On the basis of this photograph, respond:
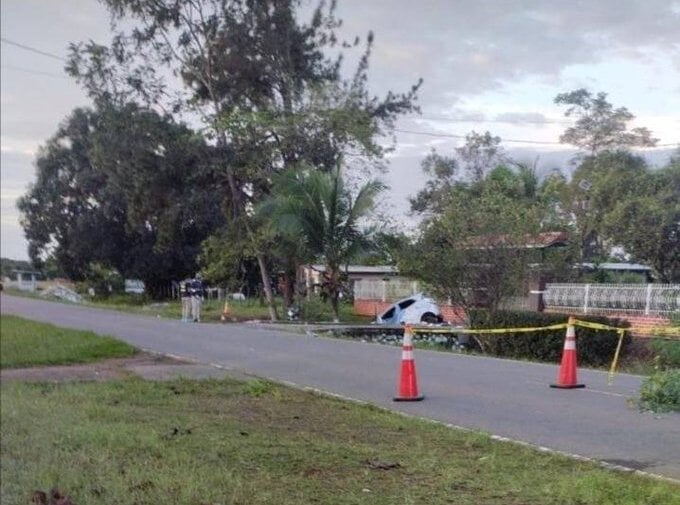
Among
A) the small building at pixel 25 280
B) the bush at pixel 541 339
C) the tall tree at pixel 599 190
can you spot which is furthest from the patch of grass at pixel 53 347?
the tall tree at pixel 599 190

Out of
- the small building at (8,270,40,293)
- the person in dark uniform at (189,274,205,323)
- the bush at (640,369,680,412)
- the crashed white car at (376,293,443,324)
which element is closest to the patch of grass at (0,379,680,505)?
the bush at (640,369,680,412)

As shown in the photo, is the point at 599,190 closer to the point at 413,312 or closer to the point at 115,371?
the point at 413,312

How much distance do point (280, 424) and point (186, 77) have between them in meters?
3.32

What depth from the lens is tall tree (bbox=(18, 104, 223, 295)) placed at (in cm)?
Answer: 862

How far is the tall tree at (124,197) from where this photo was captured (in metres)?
8.62

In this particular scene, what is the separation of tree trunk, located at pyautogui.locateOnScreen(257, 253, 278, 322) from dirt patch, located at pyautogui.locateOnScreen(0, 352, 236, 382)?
10.6 feet

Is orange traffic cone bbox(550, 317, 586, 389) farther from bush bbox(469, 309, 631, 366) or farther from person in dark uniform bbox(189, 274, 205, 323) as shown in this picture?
person in dark uniform bbox(189, 274, 205, 323)

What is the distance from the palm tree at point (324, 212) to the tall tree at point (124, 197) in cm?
98

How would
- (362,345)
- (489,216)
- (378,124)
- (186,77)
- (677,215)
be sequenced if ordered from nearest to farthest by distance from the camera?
(677,215)
(489,216)
(378,124)
(186,77)
(362,345)

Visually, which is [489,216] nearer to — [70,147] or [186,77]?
[186,77]

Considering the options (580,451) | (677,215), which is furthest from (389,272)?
(677,215)

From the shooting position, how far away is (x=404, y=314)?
971cm

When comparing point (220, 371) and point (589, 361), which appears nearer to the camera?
point (589, 361)

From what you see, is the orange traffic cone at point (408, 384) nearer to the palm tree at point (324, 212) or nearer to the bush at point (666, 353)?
the palm tree at point (324, 212)
